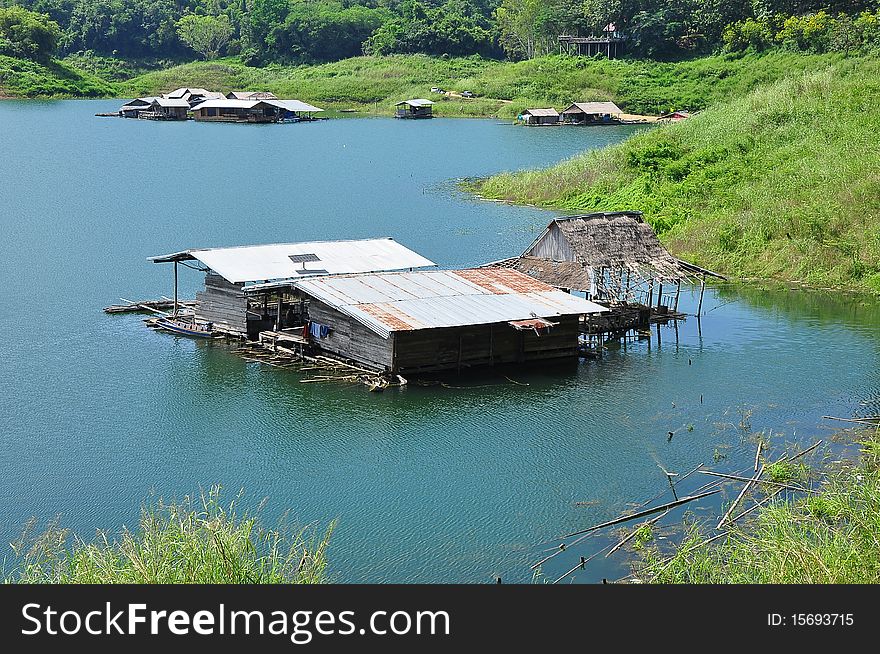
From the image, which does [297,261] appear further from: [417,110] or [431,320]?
[417,110]

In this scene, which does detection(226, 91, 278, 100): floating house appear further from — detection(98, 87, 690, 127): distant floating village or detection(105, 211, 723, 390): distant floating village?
detection(105, 211, 723, 390): distant floating village

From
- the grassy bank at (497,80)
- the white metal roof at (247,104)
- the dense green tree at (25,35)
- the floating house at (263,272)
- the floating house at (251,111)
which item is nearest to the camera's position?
the floating house at (263,272)

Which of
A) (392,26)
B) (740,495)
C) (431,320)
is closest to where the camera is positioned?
(740,495)

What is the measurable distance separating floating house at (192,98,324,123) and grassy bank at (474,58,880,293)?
46.2m

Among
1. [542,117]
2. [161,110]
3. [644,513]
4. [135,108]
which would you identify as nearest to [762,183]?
[644,513]

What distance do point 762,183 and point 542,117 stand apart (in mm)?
50360

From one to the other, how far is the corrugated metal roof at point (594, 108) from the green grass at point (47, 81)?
53.5m

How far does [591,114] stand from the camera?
9681 centimetres

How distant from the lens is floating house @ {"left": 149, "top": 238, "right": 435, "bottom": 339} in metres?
32.4

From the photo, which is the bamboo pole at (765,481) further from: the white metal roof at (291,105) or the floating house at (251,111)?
the white metal roof at (291,105)

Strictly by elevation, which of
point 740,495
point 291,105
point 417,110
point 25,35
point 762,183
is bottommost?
point 740,495

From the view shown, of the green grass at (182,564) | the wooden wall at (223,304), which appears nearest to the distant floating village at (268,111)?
the wooden wall at (223,304)

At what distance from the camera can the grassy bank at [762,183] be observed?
139 feet

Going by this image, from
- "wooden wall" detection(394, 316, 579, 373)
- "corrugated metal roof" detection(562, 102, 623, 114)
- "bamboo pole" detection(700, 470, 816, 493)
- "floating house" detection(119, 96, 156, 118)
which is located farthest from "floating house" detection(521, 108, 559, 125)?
"bamboo pole" detection(700, 470, 816, 493)
